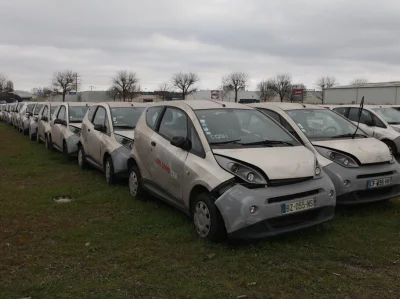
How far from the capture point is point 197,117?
536 cm

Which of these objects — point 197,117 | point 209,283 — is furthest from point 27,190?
point 209,283

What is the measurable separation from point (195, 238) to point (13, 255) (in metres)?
2.00

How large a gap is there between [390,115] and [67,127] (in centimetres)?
985

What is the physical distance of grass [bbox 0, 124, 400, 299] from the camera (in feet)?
12.0

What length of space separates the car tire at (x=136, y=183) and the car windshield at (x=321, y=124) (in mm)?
2728

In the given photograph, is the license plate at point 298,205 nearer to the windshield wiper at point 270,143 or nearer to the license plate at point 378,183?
the windshield wiper at point 270,143

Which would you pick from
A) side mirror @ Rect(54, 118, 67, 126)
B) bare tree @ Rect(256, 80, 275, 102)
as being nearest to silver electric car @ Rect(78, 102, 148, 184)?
side mirror @ Rect(54, 118, 67, 126)

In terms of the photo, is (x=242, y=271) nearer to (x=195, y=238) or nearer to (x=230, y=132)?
(x=195, y=238)

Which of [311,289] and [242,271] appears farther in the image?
[242,271]

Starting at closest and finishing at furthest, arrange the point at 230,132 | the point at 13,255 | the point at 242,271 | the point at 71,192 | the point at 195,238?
1. the point at 242,271
2. the point at 13,255
3. the point at 195,238
4. the point at 230,132
5. the point at 71,192

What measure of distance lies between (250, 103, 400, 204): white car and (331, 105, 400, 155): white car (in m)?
4.66

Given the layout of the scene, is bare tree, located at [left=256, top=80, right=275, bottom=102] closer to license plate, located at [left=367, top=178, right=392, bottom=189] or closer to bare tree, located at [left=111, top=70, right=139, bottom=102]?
bare tree, located at [left=111, top=70, right=139, bottom=102]

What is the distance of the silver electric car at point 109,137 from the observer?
7535mm

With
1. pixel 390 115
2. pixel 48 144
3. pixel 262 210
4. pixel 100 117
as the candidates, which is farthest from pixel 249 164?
pixel 390 115
